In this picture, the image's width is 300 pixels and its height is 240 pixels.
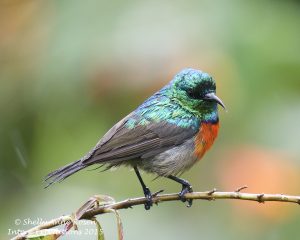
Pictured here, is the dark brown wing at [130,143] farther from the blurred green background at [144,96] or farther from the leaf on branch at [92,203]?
the leaf on branch at [92,203]

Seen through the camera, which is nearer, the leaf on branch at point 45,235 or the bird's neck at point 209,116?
the leaf on branch at point 45,235

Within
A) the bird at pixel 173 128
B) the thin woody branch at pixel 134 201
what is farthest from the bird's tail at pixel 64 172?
the thin woody branch at pixel 134 201

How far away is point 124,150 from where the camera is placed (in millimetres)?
3693

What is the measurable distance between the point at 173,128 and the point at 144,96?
98 cm

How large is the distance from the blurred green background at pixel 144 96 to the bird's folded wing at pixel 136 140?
2.02 ft

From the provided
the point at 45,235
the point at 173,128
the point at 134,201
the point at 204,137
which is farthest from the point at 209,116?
the point at 45,235

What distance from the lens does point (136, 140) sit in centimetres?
385

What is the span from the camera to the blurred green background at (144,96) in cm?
447

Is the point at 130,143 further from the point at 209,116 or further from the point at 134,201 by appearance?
the point at 134,201

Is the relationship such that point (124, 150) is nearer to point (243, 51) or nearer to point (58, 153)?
point (58, 153)

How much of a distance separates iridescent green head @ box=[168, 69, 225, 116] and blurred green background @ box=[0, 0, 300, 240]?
81cm

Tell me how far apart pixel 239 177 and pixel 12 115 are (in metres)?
2.10

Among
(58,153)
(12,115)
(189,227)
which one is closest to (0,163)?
(12,115)

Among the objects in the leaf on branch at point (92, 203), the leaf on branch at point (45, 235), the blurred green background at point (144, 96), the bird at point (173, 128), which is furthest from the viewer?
the blurred green background at point (144, 96)
